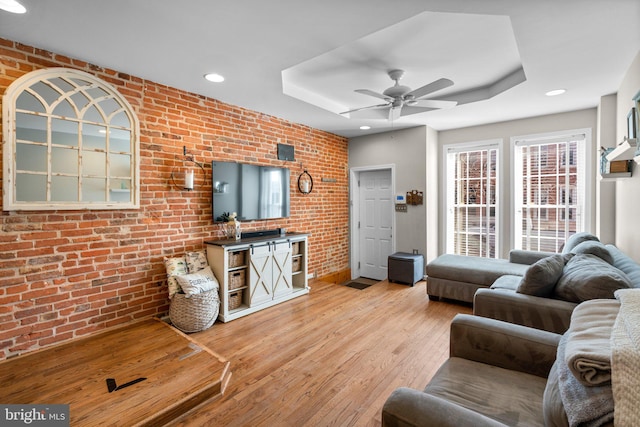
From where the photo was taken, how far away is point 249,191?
3881 millimetres

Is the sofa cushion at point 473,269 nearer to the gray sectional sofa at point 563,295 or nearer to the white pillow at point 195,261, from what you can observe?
the gray sectional sofa at point 563,295

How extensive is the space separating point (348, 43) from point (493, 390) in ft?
8.10

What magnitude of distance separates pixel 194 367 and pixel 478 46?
3551 mm

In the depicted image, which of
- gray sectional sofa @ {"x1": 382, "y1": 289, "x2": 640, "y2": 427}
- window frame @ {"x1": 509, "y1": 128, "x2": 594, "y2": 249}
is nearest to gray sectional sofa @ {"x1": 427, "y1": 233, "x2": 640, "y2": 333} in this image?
gray sectional sofa @ {"x1": 382, "y1": 289, "x2": 640, "y2": 427}

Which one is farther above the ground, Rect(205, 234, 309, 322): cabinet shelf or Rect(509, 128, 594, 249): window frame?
Rect(509, 128, 594, 249): window frame

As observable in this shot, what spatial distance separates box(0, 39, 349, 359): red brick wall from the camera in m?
2.36

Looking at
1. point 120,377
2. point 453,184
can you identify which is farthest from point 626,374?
point 453,184

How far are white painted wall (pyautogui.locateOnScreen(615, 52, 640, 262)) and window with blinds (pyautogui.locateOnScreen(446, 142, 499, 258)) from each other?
1500 mm

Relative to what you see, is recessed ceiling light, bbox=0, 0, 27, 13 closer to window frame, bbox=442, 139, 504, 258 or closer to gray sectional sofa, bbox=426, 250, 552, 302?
Answer: gray sectional sofa, bbox=426, 250, 552, 302

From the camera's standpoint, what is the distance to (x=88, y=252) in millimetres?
2686

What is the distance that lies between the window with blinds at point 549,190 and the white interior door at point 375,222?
1.98 m

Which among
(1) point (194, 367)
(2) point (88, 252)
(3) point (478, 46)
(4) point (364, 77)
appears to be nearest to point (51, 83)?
(2) point (88, 252)

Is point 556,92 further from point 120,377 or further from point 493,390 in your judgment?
point 120,377

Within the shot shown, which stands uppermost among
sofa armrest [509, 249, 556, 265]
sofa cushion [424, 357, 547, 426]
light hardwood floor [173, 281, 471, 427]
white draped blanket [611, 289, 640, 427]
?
white draped blanket [611, 289, 640, 427]
